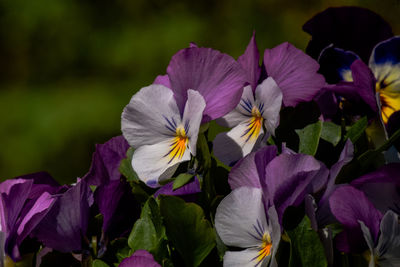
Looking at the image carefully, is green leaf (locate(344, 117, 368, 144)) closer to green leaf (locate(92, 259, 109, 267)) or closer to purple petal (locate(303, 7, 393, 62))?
purple petal (locate(303, 7, 393, 62))

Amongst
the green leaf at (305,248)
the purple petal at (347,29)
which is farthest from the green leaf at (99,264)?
the purple petal at (347,29)

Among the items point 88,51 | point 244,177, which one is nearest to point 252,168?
point 244,177

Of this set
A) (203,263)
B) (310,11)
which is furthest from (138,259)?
(310,11)

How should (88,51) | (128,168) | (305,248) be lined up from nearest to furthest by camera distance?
(305,248) → (128,168) → (88,51)

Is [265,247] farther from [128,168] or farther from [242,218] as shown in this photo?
[128,168]

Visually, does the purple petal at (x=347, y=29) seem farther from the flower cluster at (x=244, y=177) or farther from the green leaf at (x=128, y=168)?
the green leaf at (x=128, y=168)
